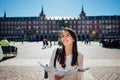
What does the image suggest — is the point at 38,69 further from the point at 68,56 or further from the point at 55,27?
the point at 55,27

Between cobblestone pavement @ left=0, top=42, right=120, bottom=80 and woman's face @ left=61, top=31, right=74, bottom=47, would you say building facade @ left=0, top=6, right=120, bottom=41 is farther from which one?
woman's face @ left=61, top=31, right=74, bottom=47

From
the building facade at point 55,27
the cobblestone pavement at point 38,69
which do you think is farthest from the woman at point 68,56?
the building facade at point 55,27

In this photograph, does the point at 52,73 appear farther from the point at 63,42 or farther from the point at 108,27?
the point at 108,27

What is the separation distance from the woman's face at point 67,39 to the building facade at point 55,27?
96.9m

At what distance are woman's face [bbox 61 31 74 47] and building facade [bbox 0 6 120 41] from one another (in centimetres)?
9694

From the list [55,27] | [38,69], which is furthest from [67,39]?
[55,27]

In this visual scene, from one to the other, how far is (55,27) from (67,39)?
4018 inches

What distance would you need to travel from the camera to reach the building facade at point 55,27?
10144 cm

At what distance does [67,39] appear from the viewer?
2.80m

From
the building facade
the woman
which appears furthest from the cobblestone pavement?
the building facade

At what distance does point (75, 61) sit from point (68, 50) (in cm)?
21

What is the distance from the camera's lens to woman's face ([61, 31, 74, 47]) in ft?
9.18

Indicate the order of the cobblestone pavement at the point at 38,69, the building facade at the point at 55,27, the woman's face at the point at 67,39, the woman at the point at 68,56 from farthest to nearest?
1. the building facade at the point at 55,27
2. the cobblestone pavement at the point at 38,69
3. the woman's face at the point at 67,39
4. the woman at the point at 68,56

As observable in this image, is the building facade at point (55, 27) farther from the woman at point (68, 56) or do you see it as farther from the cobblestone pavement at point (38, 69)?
the woman at point (68, 56)
